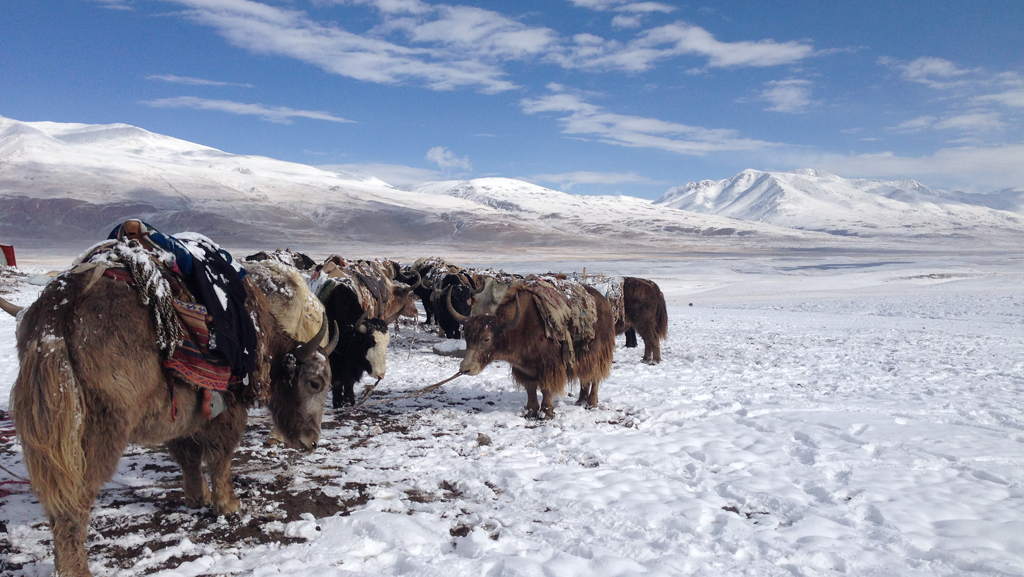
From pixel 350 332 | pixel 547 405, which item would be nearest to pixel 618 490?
pixel 547 405

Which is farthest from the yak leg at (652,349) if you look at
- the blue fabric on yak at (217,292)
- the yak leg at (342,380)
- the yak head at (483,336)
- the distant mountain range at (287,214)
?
the distant mountain range at (287,214)

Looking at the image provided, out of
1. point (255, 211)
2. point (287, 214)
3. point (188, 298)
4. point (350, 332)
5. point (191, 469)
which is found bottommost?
point (191, 469)

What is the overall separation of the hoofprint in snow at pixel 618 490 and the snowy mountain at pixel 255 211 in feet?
271

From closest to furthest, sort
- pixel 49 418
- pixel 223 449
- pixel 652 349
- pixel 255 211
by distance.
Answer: pixel 49 418, pixel 223 449, pixel 652 349, pixel 255 211

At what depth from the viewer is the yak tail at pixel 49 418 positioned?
222 cm

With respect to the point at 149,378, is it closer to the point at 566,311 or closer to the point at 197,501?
the point at 197,501

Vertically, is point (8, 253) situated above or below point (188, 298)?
above

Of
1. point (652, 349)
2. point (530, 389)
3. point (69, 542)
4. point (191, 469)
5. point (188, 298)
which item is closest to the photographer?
point (69, 542)

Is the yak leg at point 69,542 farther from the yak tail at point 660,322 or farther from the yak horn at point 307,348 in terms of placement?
the yak tail at point 660,322

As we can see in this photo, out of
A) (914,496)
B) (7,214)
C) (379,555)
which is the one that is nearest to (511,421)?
(379,555)

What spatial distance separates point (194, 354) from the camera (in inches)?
106

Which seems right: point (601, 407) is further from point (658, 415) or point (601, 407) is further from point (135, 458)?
point (135, 458)

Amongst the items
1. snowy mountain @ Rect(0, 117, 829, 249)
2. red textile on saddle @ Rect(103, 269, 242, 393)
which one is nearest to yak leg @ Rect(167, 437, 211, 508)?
red textile on saddle @ Rect(103, 269, 242, 393)

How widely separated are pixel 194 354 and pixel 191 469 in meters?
0.93
